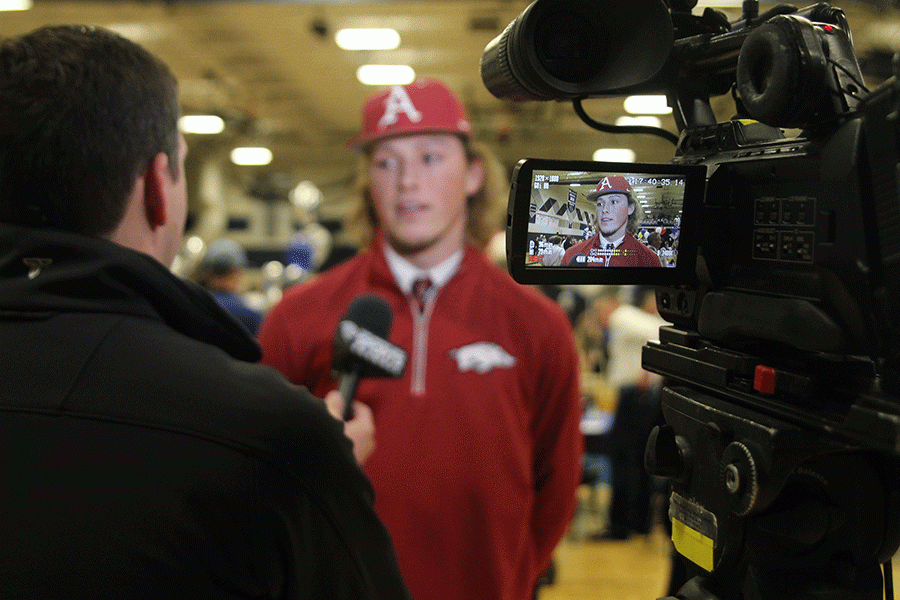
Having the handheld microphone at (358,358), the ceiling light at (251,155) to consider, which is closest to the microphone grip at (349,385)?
the handheld microphone at (358,358)

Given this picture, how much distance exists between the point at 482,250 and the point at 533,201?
1393 mm

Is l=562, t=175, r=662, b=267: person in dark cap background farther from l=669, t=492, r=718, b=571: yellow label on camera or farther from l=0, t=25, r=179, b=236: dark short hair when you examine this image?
l=0, t=25, r=179, b=236: dark short hair

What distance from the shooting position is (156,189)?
3.48 ft

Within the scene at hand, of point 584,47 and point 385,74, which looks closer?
point 584,47

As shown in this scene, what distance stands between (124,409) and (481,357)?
107 cm

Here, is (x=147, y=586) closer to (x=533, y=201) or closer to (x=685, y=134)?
(x=533, y=201)

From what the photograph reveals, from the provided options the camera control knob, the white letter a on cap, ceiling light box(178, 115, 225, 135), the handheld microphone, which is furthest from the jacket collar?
ceiling light box(178, 115, 225, 135)

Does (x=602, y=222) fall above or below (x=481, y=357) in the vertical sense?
above

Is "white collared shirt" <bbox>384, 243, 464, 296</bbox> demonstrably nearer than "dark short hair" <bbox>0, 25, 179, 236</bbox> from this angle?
No

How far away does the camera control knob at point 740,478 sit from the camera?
32.0 inches

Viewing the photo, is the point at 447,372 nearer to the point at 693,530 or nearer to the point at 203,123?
the point at 693,530

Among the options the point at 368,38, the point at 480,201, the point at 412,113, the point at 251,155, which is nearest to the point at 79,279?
the point at 412,113

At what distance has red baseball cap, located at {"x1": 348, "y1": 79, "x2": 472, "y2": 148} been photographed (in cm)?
196

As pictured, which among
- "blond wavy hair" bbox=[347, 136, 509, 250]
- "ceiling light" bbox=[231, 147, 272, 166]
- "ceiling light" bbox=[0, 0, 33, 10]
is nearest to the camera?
"blond wavy hair" bbox=[347, 136, 509, 250]
